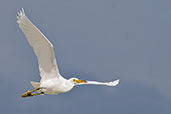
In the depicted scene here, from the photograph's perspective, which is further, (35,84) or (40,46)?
(35,84)

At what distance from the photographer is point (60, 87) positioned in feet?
88.0

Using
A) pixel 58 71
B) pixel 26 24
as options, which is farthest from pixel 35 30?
pixel 58 71

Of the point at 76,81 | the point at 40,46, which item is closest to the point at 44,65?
the point at 40,46

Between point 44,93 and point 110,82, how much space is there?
4349 mm

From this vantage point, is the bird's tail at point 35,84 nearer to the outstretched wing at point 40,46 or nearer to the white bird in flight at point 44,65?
the white bird in flight at point 44,65

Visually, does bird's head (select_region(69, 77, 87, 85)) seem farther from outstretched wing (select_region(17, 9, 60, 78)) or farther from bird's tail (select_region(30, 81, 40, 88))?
bird's tail (select_region(30, 81, 40, 88))

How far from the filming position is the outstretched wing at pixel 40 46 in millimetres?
26031

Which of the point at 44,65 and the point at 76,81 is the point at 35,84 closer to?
the point at 44,65

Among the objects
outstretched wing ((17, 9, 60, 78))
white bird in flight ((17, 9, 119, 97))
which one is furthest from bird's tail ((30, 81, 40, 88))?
outstretched wing ((17, 9, 60, 78))

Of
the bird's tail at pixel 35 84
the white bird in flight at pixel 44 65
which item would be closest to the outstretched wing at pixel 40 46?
the white bird in flight at pixel 44 65

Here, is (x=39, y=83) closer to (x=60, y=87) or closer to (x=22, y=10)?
(x=60, y=87)

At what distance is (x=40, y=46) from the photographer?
26.5 m

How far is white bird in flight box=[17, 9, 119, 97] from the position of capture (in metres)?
26.1

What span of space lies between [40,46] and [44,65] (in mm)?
1093
